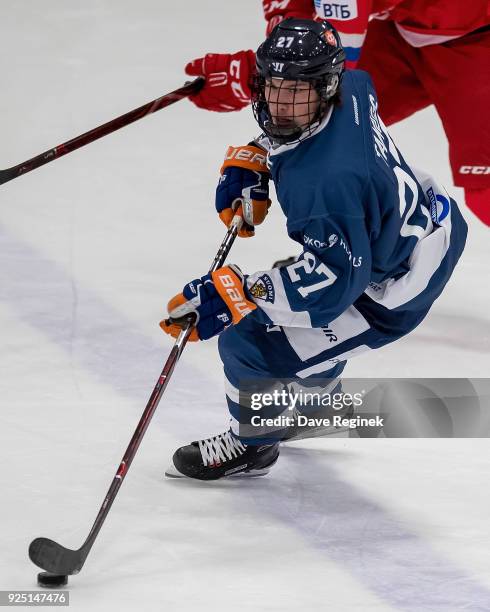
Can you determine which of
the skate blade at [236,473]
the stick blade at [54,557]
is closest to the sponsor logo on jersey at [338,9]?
the skate blade at [236,473]

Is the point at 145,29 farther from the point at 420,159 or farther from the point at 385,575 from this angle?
the point at 385,575

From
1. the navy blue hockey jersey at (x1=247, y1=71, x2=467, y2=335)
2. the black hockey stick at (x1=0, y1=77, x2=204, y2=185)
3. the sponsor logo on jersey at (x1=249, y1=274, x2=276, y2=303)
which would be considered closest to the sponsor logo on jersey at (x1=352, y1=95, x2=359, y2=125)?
the navy blue hockey jersey at (x1=247, y1=71, x2=467, y2=335)

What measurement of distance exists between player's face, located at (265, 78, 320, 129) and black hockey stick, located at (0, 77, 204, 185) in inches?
38.5

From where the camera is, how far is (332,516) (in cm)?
273

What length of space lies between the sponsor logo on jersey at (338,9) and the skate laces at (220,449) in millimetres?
1135

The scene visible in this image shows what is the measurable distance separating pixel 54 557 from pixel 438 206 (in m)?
1.09

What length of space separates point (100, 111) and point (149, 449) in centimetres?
223

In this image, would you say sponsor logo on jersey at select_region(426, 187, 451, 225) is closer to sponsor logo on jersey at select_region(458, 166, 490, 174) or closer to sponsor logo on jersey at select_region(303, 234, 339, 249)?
sponsor logo on jersey at select_region(303, 234, 339, 249)

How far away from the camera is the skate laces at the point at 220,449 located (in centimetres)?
288

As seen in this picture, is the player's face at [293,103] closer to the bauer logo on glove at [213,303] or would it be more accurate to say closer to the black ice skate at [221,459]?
the bauer logo on glove at [213,303]

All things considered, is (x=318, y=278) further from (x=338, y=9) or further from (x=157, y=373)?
(x=338, y=9)

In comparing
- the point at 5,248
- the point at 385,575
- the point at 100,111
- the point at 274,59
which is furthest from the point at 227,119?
the point at 385,575

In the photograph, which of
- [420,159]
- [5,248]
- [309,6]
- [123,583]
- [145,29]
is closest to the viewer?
[123,583]

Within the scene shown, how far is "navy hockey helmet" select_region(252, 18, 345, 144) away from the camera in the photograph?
8.27ft
